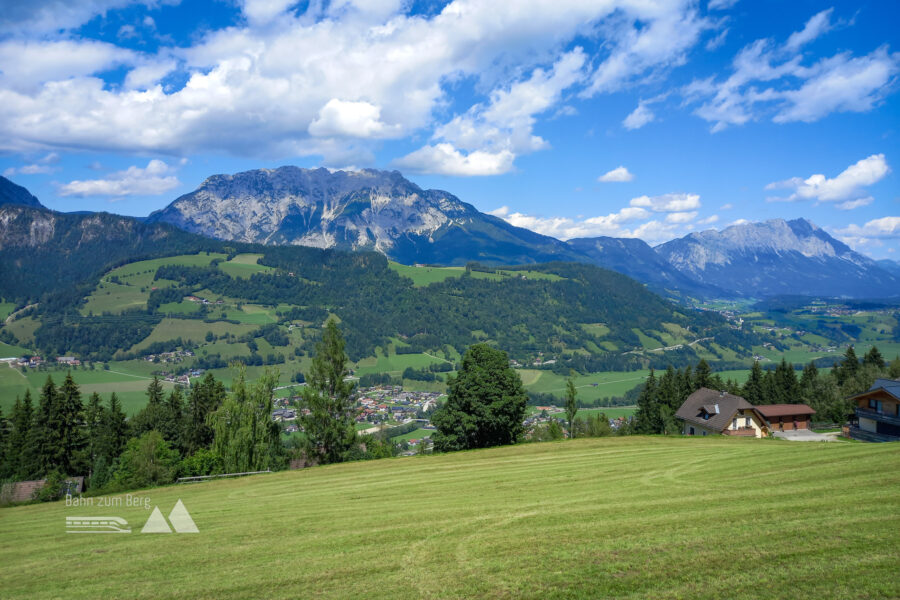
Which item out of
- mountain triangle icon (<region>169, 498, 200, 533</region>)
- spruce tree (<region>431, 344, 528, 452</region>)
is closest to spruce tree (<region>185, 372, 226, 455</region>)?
Answer: spruce tree (<region>431, 344, 528, 452</region>)

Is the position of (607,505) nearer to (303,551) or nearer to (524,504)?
(524,504)

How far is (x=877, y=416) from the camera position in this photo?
47500mm

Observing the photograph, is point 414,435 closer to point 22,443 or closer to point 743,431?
point 743,431

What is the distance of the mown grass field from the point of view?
10.3m

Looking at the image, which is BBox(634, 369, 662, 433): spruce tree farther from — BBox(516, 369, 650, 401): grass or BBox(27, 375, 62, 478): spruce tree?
BBox(516, 369, 650, 401): grass

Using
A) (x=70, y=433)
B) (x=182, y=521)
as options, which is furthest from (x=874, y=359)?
(x=70, y=433)

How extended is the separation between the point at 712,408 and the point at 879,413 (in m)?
15.8

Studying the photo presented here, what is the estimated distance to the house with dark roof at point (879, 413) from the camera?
150ft

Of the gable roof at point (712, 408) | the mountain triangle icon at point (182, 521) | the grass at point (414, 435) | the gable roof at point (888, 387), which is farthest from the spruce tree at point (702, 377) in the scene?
the mountain triangle icon at point (182, 521)

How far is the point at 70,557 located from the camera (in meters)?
15.7

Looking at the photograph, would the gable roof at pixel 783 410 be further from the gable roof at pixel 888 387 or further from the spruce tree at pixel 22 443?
the spruce tree at pixel 22 443

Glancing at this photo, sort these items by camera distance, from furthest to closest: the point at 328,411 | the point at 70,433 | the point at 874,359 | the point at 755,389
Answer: the point at 874,359 < the point at 755,389 < the point at 70,433 < the point at 328,411

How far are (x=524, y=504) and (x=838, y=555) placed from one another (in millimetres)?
9810

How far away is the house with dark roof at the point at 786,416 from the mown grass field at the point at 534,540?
1683 inches
